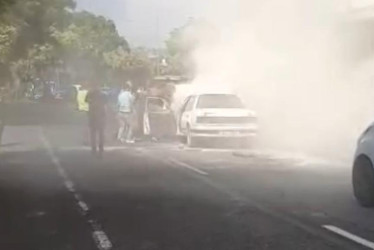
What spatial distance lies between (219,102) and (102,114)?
6193 mm

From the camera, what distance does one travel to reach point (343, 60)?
32.5 meters

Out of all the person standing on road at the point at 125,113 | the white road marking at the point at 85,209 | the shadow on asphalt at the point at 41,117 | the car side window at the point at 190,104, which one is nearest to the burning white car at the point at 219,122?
the car side window at the point at 190,104

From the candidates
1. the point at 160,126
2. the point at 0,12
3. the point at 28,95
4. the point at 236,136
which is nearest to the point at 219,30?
the point at 160,126

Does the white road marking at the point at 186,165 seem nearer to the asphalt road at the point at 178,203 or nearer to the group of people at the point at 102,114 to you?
the asphalt road at the point at 178,203

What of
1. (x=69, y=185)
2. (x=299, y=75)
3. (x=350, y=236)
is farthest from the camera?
(x=299, y=75)

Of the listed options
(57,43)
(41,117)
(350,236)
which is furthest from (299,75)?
(57,43)

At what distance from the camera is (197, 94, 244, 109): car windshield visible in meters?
26.9

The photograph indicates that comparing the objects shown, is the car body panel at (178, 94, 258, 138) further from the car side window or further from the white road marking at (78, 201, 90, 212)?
the white road marking at (78, 201, 90, 212)

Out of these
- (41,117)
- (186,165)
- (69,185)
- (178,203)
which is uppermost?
(178,203)

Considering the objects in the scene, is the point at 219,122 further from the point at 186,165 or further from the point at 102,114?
the point at 186,165

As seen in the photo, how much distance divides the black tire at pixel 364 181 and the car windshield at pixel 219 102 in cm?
1357

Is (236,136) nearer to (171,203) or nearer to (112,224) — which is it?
(171,203)

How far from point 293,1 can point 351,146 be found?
491 inches

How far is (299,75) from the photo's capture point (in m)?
34.9
